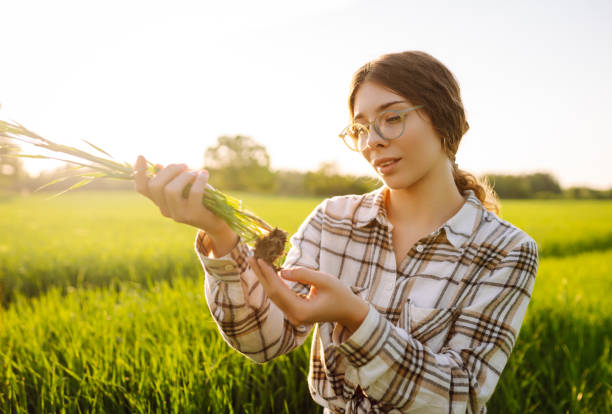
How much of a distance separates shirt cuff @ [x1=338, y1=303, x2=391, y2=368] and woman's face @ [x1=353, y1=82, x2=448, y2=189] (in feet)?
1.78

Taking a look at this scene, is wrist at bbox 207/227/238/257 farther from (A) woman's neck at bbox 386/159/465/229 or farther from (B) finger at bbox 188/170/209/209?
(A) woman's neck at bbox 386/159/465/229

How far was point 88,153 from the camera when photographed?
1279 millimetres

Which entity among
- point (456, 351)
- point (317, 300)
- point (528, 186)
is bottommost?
point (528, 186)

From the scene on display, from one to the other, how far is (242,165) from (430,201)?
179 feet

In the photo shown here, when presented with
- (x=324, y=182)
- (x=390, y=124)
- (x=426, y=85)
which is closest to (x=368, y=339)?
(x=390, y=124)

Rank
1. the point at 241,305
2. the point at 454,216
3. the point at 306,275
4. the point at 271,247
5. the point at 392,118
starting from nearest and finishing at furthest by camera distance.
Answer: the point at 306,275
the point at 271,247
the point at 241,305
the point at 392,118
the point at 454,216

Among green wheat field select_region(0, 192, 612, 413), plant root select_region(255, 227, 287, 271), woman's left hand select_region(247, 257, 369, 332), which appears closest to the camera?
woman's left hand select_region(247, 257, 369, 332)

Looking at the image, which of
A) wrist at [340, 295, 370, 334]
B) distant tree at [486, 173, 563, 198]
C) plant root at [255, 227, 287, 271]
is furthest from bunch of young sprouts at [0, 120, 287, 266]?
distant tree at [486, 173, 563, 198]

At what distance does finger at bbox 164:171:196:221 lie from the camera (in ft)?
3.53

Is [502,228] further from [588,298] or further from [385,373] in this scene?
[588,298]

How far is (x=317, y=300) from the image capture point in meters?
1.07

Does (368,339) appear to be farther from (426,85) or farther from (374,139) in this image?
(426,85)

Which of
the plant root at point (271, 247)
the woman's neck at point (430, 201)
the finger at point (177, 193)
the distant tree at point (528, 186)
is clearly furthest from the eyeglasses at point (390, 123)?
the distant tree at point (528, 186)

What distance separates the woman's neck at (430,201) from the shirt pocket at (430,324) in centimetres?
35
